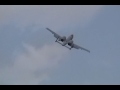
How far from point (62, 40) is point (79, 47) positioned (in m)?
9.64

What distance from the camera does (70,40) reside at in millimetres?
97500
